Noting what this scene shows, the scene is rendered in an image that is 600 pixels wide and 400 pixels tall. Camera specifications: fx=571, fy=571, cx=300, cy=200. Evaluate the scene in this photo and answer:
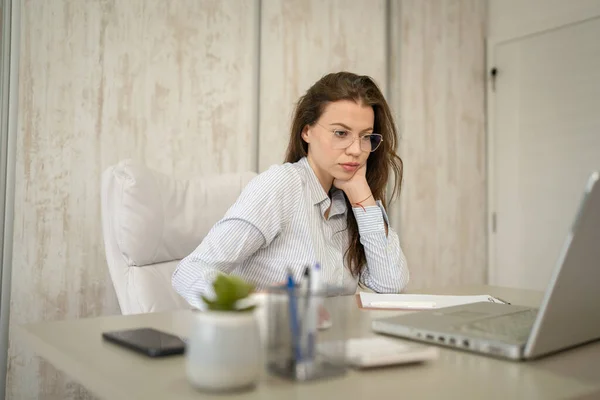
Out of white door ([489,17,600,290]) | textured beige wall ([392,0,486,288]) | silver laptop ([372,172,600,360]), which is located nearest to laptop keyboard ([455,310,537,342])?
silver laptop ([372,172,600,360])

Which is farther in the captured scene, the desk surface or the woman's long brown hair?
the woman's long brown hair

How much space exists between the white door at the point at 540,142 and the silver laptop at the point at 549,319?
2.43 metres

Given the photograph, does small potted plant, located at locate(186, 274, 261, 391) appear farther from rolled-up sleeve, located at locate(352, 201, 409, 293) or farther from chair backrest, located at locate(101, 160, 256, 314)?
rolled-up sleeve, located at locate(352, 201, 409, 293)

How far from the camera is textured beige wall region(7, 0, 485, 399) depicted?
216cm

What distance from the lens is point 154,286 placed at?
4.96 feet

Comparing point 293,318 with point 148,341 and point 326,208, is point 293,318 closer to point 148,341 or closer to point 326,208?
point 148,341

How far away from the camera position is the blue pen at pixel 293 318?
578 millimetres

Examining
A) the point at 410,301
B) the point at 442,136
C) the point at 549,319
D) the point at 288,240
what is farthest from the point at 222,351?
the point at 442,136

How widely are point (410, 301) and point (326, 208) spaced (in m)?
0.50

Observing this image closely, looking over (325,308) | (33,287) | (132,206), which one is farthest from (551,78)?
(325,308)

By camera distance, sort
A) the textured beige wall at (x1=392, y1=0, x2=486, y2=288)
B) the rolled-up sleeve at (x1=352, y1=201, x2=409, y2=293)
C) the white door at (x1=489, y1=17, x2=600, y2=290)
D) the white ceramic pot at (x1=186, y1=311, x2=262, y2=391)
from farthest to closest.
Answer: the textured beige wall at (x1=392, y1=0, x2=486, y2=288) → the white door at (x1=489, y1=17, x2=600, y2=290) → the rolled-up sleeve at (x1=352, y1=201, x2=409, y2=293) → the white ceramic pot at (x1=186, y1=311, x2=262, y2=391)

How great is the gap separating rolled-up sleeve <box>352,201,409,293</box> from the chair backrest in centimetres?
47

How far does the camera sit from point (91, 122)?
2.27 metres

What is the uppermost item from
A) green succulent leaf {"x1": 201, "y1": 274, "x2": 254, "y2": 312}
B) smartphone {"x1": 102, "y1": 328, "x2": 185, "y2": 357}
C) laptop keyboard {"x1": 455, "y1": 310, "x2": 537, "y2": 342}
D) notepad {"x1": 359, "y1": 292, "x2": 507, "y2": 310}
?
green succulent leaf {"x1": 201, "y1": 274, "x2": 254, "y2": 312}
